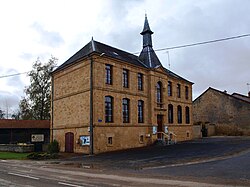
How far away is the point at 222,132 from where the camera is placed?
43.0 metres

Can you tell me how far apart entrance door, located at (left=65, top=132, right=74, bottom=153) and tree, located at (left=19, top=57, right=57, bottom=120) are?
17.3 metres

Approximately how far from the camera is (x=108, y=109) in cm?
2620

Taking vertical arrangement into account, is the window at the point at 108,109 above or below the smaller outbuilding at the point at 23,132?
above

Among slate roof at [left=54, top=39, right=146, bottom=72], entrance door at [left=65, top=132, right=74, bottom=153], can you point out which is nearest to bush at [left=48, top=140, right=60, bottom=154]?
entrance door at [left=65, top=132, right=74, bottom=153]

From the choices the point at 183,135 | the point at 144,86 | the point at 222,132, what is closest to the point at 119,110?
the point at 144,86

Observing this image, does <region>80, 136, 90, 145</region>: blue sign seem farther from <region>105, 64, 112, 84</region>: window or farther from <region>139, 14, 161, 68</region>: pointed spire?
<region>139, 14, 161, 68</region>: pointed spire

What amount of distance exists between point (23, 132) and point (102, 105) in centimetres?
1471

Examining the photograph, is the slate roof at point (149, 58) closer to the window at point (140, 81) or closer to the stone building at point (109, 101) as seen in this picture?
the stone building at point (109, 101)

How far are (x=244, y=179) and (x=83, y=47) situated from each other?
74.5ft

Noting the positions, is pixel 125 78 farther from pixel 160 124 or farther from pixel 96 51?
pixel 160 124

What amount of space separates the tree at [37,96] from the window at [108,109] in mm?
19950

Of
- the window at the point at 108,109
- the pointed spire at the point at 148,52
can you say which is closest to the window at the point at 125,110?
the window at the point at 108,109

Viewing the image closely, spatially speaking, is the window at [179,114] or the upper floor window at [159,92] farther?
the window at [179,114]

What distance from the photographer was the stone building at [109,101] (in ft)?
82.0
